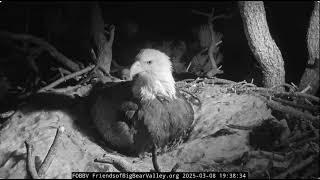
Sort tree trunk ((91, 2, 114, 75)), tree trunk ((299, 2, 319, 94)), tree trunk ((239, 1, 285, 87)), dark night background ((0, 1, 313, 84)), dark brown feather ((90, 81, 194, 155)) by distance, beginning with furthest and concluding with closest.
→ dark night background ((0, 1, 313, 84)) < tree trunk ((91, 2, 114, 75)) < tree trunk ((299, 2, 319, 94)) < tree trunk ((239, 1, 285, 87)) < dark brown feather ((90, 81, 194, 155))

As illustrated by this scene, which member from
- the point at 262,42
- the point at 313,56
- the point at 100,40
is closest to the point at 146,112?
the point at 262,42

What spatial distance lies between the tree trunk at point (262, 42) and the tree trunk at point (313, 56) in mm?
323

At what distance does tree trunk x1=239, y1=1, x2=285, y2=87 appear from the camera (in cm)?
370

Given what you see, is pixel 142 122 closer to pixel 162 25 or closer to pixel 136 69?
pixel 136 69

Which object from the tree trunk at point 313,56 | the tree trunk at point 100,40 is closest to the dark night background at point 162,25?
the tree trunk at point 100,40

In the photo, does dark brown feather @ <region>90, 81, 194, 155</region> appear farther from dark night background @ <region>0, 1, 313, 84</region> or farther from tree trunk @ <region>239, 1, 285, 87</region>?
dark night background @ <region>0, 1, 313, 84</region>

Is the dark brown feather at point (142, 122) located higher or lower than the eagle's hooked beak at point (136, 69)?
lower

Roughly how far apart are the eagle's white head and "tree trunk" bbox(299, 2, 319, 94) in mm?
1802

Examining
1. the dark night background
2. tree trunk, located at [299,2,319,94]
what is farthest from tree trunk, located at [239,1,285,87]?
the dark night background

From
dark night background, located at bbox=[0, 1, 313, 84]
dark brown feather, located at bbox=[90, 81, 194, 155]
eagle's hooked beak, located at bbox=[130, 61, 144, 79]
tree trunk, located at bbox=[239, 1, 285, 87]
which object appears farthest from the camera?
dark night background, located at bbox=[0, 1, 313, 84]

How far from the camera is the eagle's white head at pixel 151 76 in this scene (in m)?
3.38

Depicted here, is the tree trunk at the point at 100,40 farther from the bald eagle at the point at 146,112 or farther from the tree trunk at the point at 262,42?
the tree trunk at the point at 262,42

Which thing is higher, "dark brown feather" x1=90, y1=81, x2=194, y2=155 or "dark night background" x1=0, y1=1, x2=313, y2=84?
"dark night background" x1=0, y1=1, x2=313, y2=84

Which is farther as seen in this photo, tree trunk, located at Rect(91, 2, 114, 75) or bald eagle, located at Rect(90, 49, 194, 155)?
tree trunk, located at Rect(91, 2, 114, 75)
